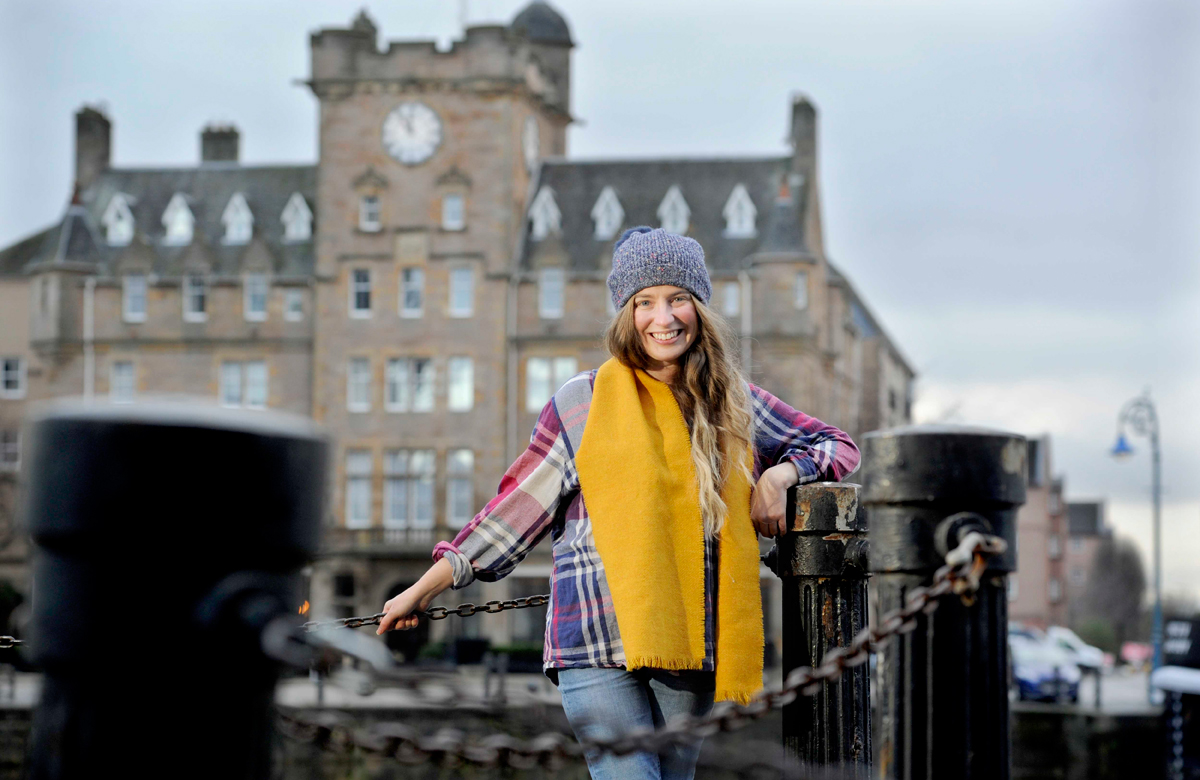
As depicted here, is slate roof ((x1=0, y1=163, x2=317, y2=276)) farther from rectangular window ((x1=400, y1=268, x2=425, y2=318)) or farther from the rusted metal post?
the rusted metal post

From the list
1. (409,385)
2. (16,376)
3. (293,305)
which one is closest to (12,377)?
(16,376)

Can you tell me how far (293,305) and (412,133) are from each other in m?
5.96

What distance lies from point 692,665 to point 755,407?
2.53 feet

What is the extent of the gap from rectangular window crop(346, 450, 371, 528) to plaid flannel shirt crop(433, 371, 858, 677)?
39260 millimetres

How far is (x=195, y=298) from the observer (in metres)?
44.6

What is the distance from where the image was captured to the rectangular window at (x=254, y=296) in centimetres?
4419

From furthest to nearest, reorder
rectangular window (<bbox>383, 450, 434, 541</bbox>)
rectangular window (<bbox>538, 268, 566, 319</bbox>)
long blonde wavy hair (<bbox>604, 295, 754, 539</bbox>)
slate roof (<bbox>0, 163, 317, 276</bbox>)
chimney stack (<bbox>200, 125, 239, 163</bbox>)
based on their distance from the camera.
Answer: chimney stack (<bbox>200, 125, 239, 163</bbox>)
slate roof (<bbox>0, 163, 317, 276</bbox>)
rectangular window (<bbox>538, 268, 566, 319</bbox>)
rectangular window (<bbox>383, 450, 434, 541</bbox>)
long blonde wavy hair (<bbox>604, 295, 754, 539</bbox>)

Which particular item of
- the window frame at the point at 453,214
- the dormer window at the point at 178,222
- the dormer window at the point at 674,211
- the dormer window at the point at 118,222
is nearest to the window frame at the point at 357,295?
the window frame at the point at 453,214

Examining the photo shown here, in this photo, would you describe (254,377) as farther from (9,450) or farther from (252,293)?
(9,450)

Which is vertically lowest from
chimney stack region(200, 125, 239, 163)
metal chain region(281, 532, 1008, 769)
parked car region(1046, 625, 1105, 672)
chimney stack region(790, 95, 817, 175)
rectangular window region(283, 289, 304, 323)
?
parked car region(1046, 625, 1105, 672)

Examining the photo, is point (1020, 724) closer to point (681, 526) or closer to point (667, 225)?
point (667, 225)

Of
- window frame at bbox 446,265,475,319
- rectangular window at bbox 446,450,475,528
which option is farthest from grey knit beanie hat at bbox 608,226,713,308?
window frame at bbox 446,265,475,319

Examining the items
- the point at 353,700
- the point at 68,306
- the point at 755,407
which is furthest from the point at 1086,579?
the point at 755,407

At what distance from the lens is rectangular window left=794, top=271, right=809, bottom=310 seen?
4256cm
